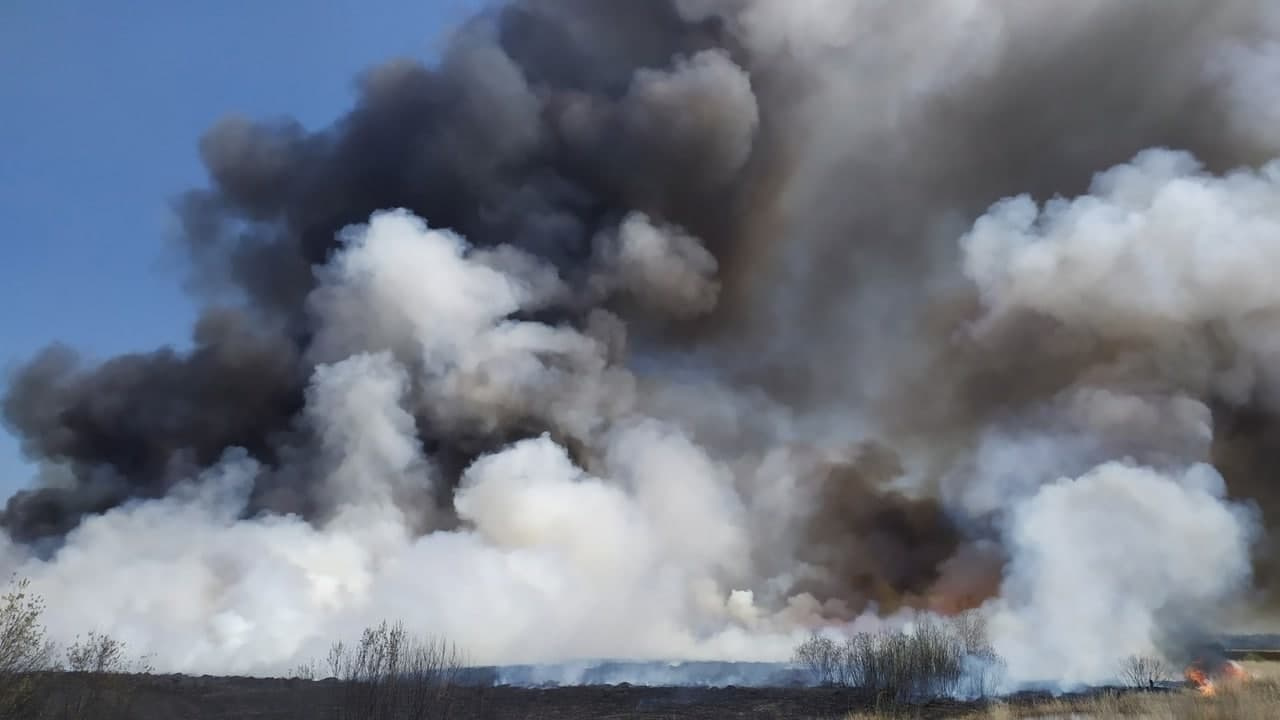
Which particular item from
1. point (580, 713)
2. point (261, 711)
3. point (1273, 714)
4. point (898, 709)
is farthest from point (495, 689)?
point (1273, 714)

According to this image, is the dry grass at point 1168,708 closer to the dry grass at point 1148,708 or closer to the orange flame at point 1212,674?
the dry grass at point 1148,708

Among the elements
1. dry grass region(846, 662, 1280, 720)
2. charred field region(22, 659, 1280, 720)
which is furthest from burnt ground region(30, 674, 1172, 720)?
dry grass region(846, 662, 1280, 720)

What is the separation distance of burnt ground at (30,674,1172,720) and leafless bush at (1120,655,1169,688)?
35.5 ft

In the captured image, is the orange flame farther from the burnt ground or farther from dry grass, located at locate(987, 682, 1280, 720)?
the burnt ground

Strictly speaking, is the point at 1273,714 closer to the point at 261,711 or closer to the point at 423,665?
the point at 423,665

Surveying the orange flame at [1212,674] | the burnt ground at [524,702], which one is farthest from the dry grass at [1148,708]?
the orange flame at [1212,674]

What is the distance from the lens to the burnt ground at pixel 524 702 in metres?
45.3

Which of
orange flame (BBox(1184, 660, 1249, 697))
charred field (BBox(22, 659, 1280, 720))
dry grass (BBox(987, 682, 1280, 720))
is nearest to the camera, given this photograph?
dry grass (BBox(987, 682, 1280, 720))

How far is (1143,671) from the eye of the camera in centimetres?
6178

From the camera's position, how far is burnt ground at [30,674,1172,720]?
149 ft

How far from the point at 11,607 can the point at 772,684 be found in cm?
5683

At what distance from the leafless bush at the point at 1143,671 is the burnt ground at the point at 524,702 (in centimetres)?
1083

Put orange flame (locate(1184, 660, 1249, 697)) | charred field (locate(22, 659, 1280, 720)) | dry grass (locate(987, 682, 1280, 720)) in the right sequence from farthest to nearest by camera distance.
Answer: orange flame (locate(1184, 660, 1249, 697)), charred field (locate(22, 659, 1280, 720)), dry grass (locate(987, 682, 1280, 720))

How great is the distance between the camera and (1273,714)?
1174 inches
